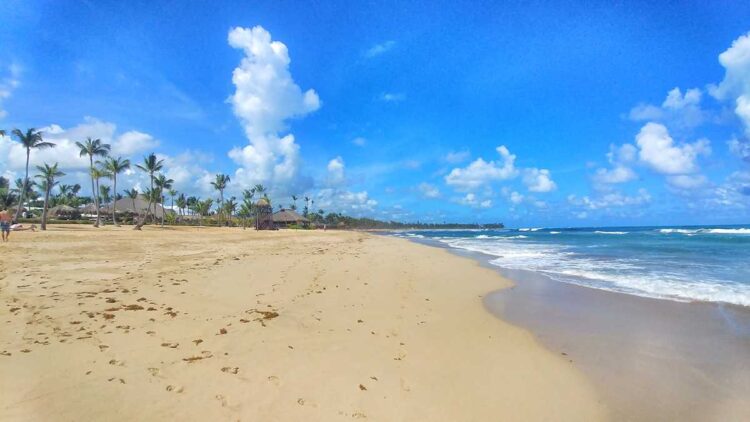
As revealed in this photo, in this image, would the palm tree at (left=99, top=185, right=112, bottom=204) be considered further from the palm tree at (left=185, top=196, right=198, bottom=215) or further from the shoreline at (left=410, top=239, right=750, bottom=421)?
the shoreline at (left=410, top=239, right=750, bottom=421)

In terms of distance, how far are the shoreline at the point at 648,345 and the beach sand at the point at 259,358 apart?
44 centimetres

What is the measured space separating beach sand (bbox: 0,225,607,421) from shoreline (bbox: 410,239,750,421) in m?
0.44

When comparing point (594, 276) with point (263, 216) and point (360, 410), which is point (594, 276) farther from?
point (263, 216)

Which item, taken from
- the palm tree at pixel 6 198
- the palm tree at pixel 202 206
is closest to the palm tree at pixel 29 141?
the palm tree at pixel 6 198

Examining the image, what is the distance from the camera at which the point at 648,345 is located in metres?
5.76

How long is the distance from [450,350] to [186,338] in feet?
12.2

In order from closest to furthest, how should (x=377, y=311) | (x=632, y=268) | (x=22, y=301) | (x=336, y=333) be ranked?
1. (x=336, y=333)
2. (x=22, y=301)
3. (x=377, y=311)
4. (x=632, y=268)

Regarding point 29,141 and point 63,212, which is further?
point 63,212

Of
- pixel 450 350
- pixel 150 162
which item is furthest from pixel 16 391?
pixel 150 162

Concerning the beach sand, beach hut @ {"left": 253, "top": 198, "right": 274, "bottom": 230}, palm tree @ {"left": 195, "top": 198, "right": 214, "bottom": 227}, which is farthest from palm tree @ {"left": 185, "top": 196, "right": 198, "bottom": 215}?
the beach sand

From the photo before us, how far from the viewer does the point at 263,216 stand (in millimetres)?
62781

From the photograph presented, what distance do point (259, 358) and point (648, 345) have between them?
19.6 ft

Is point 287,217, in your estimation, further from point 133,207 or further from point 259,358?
point 259,358

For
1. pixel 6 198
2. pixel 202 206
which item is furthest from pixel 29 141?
pixel 202 206
